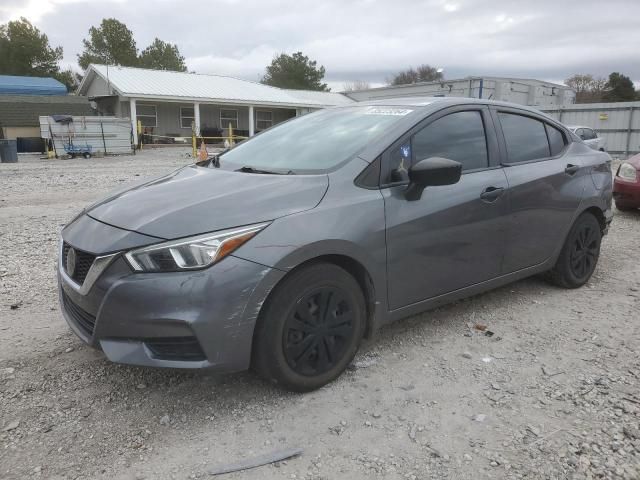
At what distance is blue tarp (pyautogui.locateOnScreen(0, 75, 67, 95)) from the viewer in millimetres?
33781

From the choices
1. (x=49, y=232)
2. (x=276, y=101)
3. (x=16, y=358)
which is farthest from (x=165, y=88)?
(x=16, y=358)

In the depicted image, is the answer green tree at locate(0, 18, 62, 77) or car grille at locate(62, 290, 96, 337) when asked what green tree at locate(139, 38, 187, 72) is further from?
car grille at locate(62, 290, 96, 337)

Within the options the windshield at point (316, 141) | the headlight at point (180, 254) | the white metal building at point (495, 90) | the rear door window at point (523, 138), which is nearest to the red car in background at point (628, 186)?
the rear door window at point (523, 138)

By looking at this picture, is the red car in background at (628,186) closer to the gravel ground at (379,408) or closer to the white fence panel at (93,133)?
the gravel ground at (379,408)

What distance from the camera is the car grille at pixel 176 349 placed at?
2.45 metres

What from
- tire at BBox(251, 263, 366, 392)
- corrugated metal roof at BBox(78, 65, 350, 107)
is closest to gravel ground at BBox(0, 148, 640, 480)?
tire at BBox(251, 263, 366, 392)

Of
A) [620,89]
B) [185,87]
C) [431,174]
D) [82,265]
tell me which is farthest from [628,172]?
[620,89]

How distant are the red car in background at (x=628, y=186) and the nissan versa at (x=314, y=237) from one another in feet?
15.0

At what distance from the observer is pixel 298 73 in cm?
5503

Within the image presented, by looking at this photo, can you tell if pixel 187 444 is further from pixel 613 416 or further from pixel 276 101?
pixel 276 101

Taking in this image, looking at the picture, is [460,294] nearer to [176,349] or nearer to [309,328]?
[309,328]

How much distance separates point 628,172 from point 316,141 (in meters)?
6.61

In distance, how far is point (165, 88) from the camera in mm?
27562

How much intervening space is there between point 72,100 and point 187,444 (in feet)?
106
